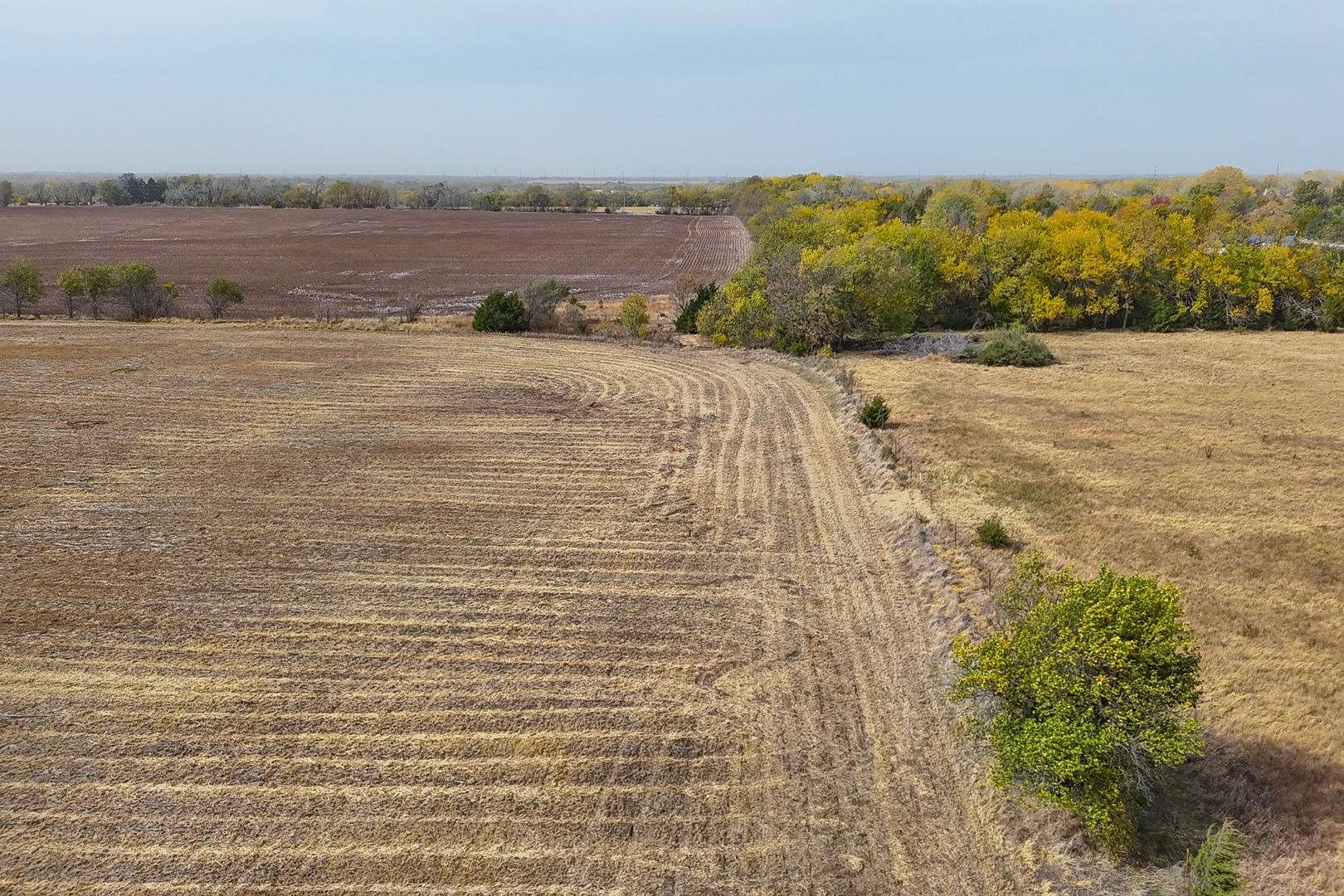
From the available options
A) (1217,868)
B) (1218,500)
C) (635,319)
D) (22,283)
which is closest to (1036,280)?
(635,319)

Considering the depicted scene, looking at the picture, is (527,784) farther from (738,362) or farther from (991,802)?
(738,362)

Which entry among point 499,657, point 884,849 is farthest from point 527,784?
point 884,849

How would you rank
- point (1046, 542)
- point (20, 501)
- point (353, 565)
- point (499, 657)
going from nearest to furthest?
1. point (499, 657)
2. point (353, 565)
3. point (1046, 542)
4. point (20, 501)

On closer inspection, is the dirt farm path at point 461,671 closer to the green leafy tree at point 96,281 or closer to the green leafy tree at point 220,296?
the green leafy tree at point 220,296

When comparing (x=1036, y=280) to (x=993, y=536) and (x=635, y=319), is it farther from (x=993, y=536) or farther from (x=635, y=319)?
(x=993, y=536)

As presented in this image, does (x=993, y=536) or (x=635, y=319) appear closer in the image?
(x=993, y=536)
